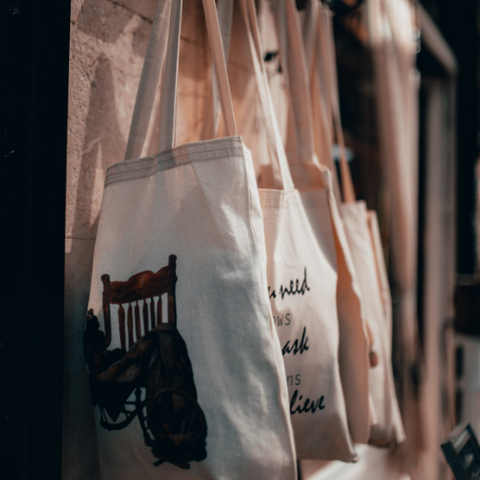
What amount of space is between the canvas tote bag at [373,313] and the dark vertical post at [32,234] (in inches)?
21.7

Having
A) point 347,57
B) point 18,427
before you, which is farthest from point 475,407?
point 18,427

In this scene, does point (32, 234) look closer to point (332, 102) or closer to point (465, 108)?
point (332, 102)

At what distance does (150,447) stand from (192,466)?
0.06m

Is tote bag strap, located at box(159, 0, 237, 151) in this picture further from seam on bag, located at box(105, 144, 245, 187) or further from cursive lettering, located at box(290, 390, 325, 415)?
cursive lettering, located at box(290, 390, 325, 415)

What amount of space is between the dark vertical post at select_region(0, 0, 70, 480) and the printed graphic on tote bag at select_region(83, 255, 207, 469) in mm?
63

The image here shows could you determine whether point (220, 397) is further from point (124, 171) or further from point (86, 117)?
point (86, 117)

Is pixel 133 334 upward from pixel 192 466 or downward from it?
upward

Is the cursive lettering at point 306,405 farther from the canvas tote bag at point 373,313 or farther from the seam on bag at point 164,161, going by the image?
the seam on bag at point 164,161

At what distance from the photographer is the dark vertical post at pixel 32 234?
519 mm

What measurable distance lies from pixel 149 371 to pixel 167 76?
0.39 meters

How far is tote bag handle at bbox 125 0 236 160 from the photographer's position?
0.53 metres

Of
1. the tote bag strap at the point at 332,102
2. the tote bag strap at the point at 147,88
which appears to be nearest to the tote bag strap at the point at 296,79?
the tote bag strap at the point at 332,102

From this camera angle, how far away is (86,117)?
624 mm

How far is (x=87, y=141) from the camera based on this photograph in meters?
0.63
